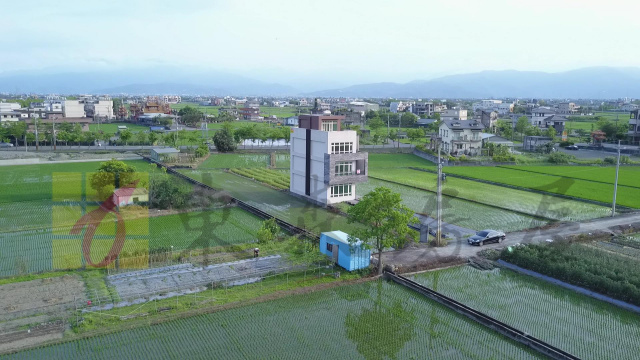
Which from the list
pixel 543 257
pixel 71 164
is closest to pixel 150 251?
pixel 543 257

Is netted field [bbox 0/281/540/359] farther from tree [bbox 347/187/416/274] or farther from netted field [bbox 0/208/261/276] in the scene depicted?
netted field [bbox 0/208/261/276]

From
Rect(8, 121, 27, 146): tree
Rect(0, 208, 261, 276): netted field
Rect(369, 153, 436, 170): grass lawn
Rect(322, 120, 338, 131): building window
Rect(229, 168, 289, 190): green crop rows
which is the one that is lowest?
Rect(0, 208, 261, 276): netted field

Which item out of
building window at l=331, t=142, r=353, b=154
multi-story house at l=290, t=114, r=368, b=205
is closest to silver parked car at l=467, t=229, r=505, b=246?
multi-story house at l=290, t=114, r=368, b=205

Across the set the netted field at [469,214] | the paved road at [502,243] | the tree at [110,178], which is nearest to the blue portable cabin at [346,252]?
the paved road at [502,243]

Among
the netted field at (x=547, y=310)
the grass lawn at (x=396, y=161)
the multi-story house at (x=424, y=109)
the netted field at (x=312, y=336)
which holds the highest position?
the multi-story house at (x=424, y=109)

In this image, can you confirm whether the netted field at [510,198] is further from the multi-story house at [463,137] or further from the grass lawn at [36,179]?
the grass lawn at [36,179]

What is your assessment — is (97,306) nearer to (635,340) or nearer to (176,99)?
(635,340)

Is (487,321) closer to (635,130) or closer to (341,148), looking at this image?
(341,148)
